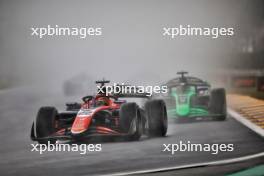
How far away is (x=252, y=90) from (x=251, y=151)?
617 mm

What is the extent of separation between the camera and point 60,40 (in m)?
5.06

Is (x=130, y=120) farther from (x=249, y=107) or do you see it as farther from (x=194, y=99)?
(x=249, y=107)

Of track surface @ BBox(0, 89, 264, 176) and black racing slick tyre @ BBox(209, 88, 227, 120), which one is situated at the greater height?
black racing slick tyre @ BBox(209, 88, 227, 120)

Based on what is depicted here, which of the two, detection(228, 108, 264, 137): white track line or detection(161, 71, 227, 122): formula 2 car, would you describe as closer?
detection(161, 71, 227, 122): formula 2 car

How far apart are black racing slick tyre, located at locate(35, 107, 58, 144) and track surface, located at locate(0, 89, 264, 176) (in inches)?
2.8

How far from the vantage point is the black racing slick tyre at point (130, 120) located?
499 cm

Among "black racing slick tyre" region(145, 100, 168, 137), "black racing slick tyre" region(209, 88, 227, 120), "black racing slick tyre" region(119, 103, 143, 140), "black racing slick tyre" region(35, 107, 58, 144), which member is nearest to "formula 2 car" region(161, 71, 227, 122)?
"black racing slick tyre" region(209, 88, 227, 120)

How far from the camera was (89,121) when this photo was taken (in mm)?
4957

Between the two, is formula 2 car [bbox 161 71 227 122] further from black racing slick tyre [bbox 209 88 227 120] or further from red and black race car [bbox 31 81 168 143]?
red and black race car [bbox 31 81 168 143]

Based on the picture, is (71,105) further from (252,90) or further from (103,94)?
(252,90)

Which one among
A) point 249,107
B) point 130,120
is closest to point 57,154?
point 130,120

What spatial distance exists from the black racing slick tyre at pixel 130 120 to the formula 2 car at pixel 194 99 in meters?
0.41

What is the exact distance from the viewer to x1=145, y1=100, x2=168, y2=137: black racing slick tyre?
517 centimetres

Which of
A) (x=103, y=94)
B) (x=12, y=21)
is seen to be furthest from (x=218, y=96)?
(x=12, y=21)
